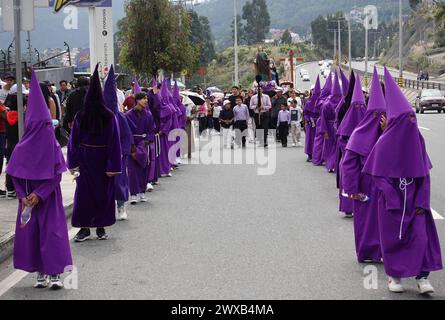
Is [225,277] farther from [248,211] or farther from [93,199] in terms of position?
[248,211]

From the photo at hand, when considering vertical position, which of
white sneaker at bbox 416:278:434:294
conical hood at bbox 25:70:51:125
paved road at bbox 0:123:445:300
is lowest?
paved road at bbox 0:123:445:300

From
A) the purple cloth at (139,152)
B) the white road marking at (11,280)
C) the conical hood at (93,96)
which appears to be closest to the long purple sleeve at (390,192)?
the white road marking at (11,280)

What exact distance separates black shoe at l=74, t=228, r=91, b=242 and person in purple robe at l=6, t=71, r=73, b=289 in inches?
91.0

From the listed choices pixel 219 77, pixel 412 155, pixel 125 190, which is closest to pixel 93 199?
pixel 125 190

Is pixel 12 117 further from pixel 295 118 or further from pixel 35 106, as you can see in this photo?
pixel 295 118

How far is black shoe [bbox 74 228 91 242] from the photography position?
1016cm

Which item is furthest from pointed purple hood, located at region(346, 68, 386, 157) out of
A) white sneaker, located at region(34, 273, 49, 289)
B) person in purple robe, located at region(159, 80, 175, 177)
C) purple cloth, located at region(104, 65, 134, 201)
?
person in purple robe, located at region(159, 80, 175, 177)

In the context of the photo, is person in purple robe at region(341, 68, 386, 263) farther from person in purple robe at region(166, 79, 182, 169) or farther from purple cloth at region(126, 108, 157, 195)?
person in purple robe at region(166, 79, 182, 169)

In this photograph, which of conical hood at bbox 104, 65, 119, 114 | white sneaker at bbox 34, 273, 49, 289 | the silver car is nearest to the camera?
white sneaker at bbox 34, 273, 49, 289

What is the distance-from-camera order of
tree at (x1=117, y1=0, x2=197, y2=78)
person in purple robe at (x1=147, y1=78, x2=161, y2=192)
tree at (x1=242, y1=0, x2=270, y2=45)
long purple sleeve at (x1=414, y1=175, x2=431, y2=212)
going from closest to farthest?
long purple sleeve at (x1=414, y1=175, x2=431, y2=212), person in purple robe at (x1=147, y1=78, x2=161, y2=192), tree at (x1=117, y1=0, x2=197, y2=78), tree at (x1=242, y1=0, x2=270, y2=45)

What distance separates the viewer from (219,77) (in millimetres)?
134250

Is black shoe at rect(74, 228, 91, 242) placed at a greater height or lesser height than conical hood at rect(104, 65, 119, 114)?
lesser

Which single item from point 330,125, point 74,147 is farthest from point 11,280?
point 330,125

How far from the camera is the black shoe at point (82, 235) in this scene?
33.3ft
